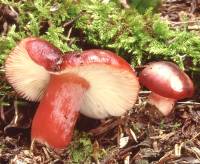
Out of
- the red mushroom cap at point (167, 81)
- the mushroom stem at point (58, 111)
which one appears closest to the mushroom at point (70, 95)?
the mushroom stem at point (58, 111)

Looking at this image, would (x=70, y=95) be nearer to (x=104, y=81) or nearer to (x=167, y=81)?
(x=104, y=81)

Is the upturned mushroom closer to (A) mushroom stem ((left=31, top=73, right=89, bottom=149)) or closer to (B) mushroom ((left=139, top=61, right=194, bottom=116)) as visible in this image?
(A) mushroom stem ((left=31, top=73, right=89, bottom=149))

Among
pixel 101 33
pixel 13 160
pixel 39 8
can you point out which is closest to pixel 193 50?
pixel 101 33

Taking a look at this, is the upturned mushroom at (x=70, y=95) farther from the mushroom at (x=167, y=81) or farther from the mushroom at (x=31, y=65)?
the mushroom at (x=167, y=81)

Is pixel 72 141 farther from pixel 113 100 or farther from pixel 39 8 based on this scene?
pixel 39 8

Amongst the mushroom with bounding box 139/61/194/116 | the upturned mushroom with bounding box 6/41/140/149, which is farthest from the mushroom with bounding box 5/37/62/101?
the mushroom with bounding box 139/61/194/116

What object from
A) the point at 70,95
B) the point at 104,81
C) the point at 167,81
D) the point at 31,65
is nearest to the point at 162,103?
the point at 167,81
